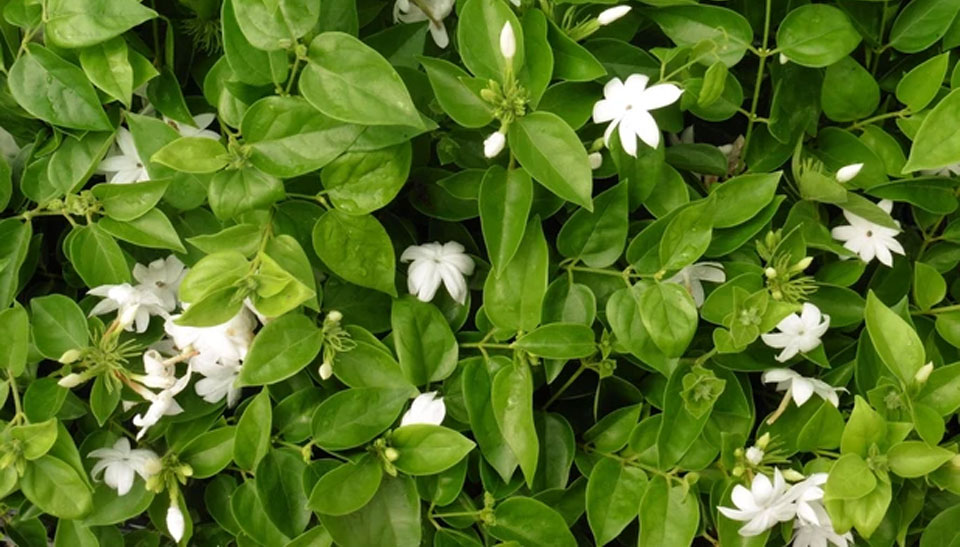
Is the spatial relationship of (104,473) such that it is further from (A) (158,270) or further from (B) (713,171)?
(B) (713,171)

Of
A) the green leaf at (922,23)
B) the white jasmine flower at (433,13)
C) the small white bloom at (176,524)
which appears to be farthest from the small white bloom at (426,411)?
the green leaf at (922,23)

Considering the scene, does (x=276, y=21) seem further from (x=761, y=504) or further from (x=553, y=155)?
(x=761, y=504)

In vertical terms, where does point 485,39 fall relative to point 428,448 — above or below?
above

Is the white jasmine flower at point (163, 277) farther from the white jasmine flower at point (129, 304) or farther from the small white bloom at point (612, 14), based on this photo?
the small white bloom at point (612, 14)

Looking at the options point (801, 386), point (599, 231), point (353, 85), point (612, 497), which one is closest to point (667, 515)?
point (612, 497)

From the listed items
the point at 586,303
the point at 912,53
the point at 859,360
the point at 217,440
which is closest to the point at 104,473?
the point at 217,440

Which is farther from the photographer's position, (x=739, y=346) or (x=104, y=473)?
(x=104, y=473)
